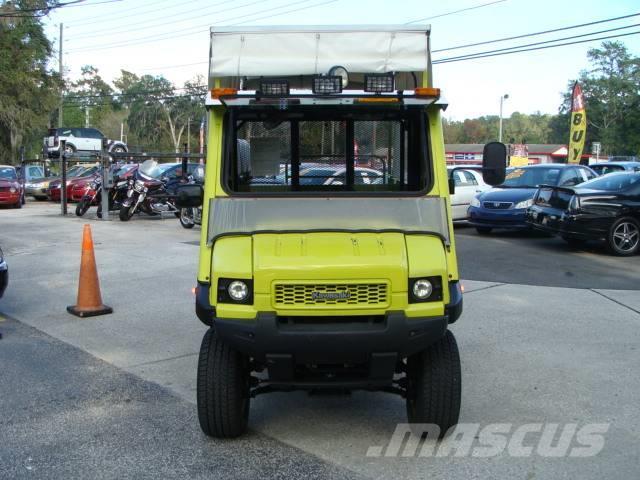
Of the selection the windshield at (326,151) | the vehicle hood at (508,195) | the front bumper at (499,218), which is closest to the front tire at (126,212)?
the front bumper at (499,218)

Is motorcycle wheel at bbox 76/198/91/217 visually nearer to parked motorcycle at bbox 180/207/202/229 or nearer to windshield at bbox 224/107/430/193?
parked motorcycle at bbox 180/207/202/229

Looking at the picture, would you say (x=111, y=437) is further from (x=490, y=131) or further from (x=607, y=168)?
(x=490, y=131)

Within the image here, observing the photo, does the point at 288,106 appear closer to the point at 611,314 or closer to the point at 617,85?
the point at 611,314

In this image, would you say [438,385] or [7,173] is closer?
[438,385]

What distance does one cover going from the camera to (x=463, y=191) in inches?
686

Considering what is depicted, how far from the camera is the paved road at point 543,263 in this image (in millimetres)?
10484

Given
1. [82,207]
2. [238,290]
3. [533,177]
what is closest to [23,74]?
[82,207]

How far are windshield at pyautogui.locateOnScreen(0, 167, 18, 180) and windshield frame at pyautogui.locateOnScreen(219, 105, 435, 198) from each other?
2218 centimetres

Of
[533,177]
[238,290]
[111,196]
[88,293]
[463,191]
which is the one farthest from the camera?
[111,196]

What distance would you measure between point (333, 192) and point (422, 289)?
1.04m

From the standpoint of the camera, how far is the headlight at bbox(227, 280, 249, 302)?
4.05 meters

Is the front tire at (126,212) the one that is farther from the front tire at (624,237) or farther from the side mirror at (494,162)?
the side mirror at (494,162)

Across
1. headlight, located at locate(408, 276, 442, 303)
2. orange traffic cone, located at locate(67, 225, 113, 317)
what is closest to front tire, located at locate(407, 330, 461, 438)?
headlight, located at locate(408, 276, 442, 303)

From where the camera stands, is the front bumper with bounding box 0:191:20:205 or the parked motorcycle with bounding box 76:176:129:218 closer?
the parked motorcycle with bounding box 76:176:129:218
